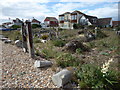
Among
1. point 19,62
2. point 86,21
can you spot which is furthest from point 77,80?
point 86,21

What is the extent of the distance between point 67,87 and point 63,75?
32 centimetres

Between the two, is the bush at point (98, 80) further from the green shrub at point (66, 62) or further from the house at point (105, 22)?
the house at point (105, 22)

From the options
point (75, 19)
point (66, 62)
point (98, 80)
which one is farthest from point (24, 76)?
point (75, 19)

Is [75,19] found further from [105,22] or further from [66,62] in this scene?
[66,62]

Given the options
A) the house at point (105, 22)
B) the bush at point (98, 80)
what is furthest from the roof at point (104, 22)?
the bush at point (98, 80)

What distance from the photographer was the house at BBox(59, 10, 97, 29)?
36.8 m

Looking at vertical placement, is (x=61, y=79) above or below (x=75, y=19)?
below

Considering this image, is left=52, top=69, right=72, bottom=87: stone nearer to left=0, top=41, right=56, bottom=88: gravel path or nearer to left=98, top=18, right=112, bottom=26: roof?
left=0, top=41, right=56, bottom=88: gravel path

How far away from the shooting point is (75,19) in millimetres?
39344

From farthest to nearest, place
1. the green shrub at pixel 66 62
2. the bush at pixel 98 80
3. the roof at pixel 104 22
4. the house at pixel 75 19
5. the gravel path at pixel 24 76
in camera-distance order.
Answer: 1. the roof at pixel 104 22
2. the house at pixel 75 19
3. the green shrub at pixel 66 62
4. the gravel path at pixel 24 76
5. the bush at pixel 98 80

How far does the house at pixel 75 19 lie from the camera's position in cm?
3675

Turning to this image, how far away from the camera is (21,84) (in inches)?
117

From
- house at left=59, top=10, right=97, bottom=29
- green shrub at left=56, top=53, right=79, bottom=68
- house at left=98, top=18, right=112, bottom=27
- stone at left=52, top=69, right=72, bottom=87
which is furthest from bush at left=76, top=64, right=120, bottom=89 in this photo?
house at left=98, top=18, right=112, bottom=27

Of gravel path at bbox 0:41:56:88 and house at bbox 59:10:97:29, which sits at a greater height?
house at bbox 59:10:97:29
